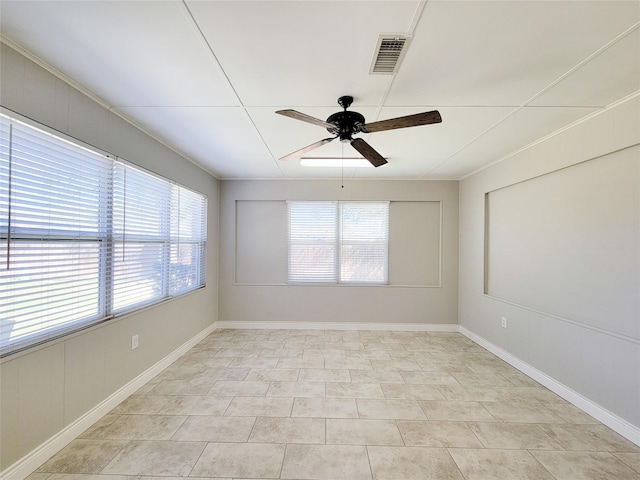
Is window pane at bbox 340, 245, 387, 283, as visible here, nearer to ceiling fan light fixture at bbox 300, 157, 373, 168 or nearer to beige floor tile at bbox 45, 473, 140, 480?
ceiling fan light fixture at bbox 300, 157, 373, 168

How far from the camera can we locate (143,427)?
2113mm

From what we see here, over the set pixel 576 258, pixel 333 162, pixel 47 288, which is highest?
pixel 333 162

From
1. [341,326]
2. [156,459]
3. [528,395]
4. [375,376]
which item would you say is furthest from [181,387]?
[528,395]

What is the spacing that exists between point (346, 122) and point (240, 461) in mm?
2480

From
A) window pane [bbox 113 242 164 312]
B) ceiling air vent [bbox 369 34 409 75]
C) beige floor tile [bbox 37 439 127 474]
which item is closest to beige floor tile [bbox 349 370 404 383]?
beige floor tile [bbox 37 439 127 474]

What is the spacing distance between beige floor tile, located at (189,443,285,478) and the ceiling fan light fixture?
3059mm

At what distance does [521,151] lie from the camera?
315 centimetres

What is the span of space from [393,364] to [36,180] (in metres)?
3.66

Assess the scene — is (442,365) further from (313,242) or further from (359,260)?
(313,242)

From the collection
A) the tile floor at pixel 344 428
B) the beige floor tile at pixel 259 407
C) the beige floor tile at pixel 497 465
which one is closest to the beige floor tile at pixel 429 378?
the tile floor at pixel 344 428

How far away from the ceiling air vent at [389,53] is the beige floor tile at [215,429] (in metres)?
2.74

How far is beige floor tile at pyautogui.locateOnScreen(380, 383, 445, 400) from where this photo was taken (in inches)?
102

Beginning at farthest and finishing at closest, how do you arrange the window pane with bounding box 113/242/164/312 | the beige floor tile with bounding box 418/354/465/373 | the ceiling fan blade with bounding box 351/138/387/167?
the beige floor tile with bounding box 418/354/465/373, the window pane with bounding box 113/242/164/312, the ceiling fan blade with bounding box 351/138/387/167

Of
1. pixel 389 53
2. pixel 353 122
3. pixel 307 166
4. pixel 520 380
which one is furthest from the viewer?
pixel 307 166
